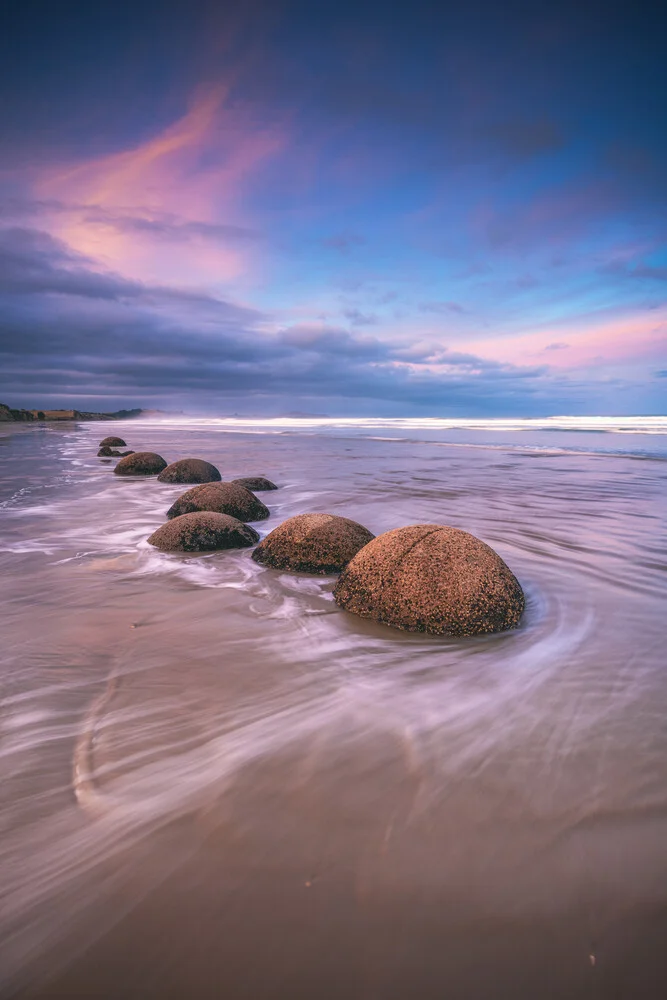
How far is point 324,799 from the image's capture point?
1.86 metres

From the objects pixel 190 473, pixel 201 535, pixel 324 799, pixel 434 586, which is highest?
pixel 190 473

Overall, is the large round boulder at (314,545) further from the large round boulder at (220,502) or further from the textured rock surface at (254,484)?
the textured rock surface at (254,484)

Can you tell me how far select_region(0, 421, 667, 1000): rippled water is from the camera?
4.33ft

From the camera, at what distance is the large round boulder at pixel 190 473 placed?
1080 centimetres

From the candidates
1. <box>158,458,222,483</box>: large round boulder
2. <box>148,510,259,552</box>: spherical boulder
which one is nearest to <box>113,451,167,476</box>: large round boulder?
<box>158,458,222,483</box>: large round boulder

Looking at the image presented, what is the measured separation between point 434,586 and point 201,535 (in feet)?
9.81

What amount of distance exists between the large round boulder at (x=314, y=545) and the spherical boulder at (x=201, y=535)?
0.68 meters

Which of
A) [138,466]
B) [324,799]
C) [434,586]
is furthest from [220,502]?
Result: [138,466]

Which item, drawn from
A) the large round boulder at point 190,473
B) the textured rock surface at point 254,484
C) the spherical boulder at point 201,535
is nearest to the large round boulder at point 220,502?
the spherical boulder at point 201,535

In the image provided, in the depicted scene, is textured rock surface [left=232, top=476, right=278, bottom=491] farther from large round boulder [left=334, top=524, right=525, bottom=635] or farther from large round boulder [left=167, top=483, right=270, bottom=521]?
large round boulder [left=334, top=524, right=525, bottom=635]

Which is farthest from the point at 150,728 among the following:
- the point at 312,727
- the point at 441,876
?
the point at 441,876

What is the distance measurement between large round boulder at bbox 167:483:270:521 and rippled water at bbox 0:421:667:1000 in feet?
9.29

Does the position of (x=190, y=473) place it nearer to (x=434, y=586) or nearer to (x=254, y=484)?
(x=254, y=484)

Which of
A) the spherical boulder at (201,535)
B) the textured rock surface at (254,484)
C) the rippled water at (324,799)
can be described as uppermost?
the textured rock surface at (254,484)
